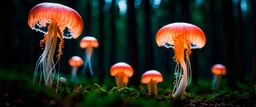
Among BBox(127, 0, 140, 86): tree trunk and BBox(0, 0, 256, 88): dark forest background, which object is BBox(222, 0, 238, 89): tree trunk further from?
BBox(127, 0, 140, 86): tree trunk

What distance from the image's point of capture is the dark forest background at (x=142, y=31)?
877 cm

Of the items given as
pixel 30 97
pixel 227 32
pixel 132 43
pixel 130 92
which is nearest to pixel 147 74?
pixel 130 92

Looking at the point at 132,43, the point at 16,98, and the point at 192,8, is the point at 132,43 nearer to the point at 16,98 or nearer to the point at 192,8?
the point at 16,98

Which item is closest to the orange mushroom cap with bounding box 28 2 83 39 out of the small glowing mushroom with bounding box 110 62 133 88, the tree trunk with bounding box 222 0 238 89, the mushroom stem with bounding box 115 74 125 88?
the small glowing mushroom with bounding box 110 62 133 88

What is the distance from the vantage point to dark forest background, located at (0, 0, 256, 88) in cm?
877

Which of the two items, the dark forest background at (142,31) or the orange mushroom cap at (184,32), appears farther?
the dark forest background at (142,31)

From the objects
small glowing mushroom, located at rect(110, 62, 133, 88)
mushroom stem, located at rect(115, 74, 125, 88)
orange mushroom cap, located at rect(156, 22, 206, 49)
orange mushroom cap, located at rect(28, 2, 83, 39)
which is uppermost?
orange mushroom cap, located at rect(28, 2, 83, 39)

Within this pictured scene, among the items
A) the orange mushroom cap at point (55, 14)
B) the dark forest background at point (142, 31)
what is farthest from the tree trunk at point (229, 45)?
the orange mushroom cap at point (55, 14)

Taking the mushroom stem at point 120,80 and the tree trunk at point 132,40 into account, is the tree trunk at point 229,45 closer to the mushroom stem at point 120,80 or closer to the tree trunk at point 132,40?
the tree trunk at point 132,40

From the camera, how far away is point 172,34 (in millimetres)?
4738

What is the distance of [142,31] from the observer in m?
29.4

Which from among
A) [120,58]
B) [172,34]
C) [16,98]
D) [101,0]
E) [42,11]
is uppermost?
[101,0]

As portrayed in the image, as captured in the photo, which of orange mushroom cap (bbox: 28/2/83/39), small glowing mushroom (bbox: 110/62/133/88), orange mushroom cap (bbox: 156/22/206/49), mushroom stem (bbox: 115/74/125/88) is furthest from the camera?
mushroom stem (bbox: 115/74/125/88)

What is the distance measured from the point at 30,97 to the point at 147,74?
474 centimetres
